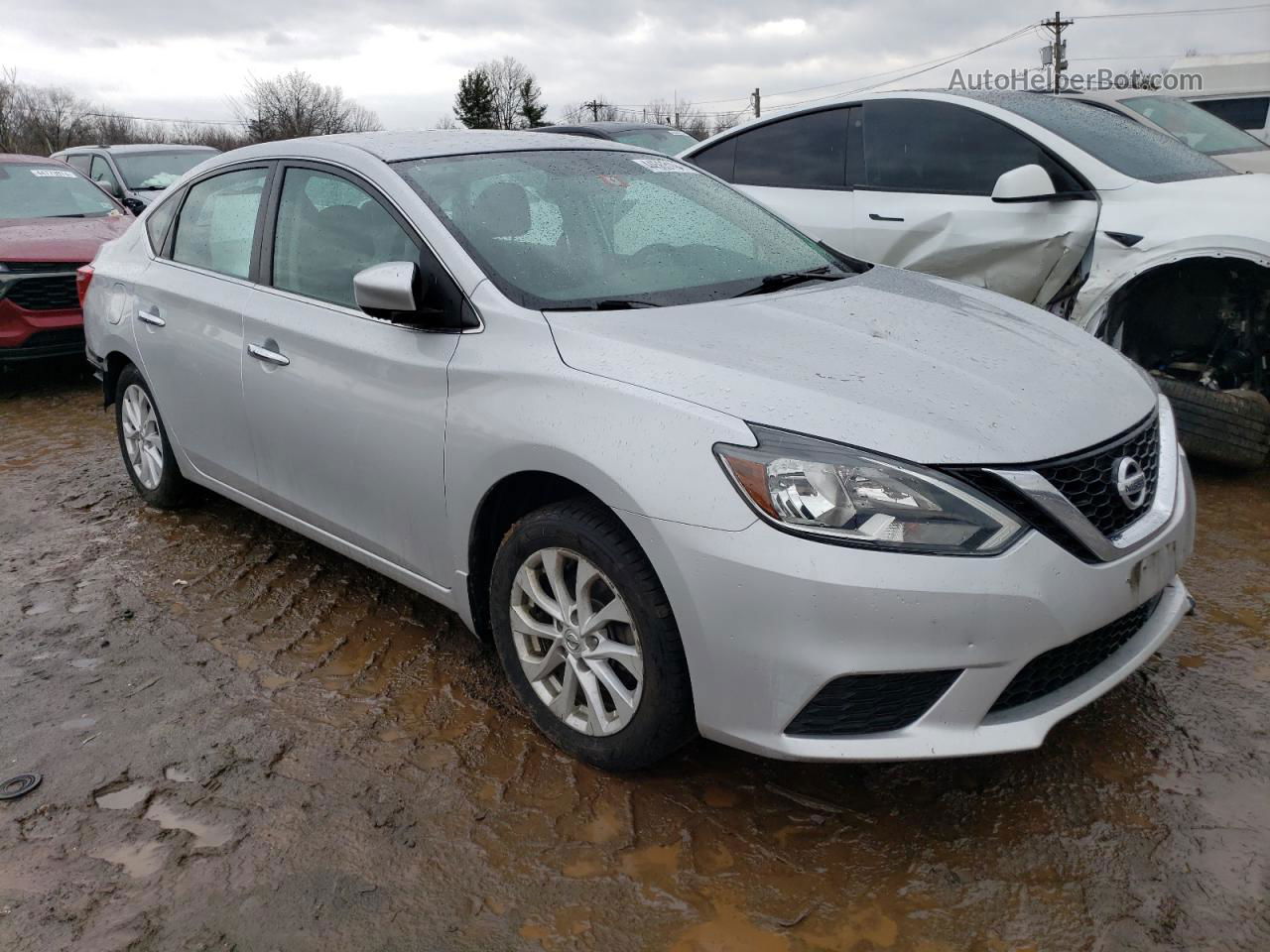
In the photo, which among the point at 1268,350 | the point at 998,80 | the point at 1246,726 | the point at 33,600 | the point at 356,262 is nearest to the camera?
the point at 1246,726

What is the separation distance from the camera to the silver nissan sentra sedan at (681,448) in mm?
2262

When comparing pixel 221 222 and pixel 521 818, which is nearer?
pixel 521 818


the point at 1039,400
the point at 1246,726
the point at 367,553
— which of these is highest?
the point at 1039,400

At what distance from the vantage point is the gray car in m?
12.3

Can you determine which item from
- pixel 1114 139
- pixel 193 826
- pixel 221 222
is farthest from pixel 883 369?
pixel 1114 139

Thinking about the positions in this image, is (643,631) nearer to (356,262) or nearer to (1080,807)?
(1080,807)

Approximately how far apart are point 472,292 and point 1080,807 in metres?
2.02

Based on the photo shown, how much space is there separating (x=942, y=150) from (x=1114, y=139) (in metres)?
0.79

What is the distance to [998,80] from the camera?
15.4 m

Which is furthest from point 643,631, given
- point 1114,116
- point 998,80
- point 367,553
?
point 998,80

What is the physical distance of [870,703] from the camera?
7.61ft

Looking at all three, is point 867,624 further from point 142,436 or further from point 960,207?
point 142,436

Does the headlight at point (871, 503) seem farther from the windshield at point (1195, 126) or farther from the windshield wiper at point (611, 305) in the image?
the windshield at point (1195, 126)

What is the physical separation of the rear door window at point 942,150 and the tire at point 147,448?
11.9ft
